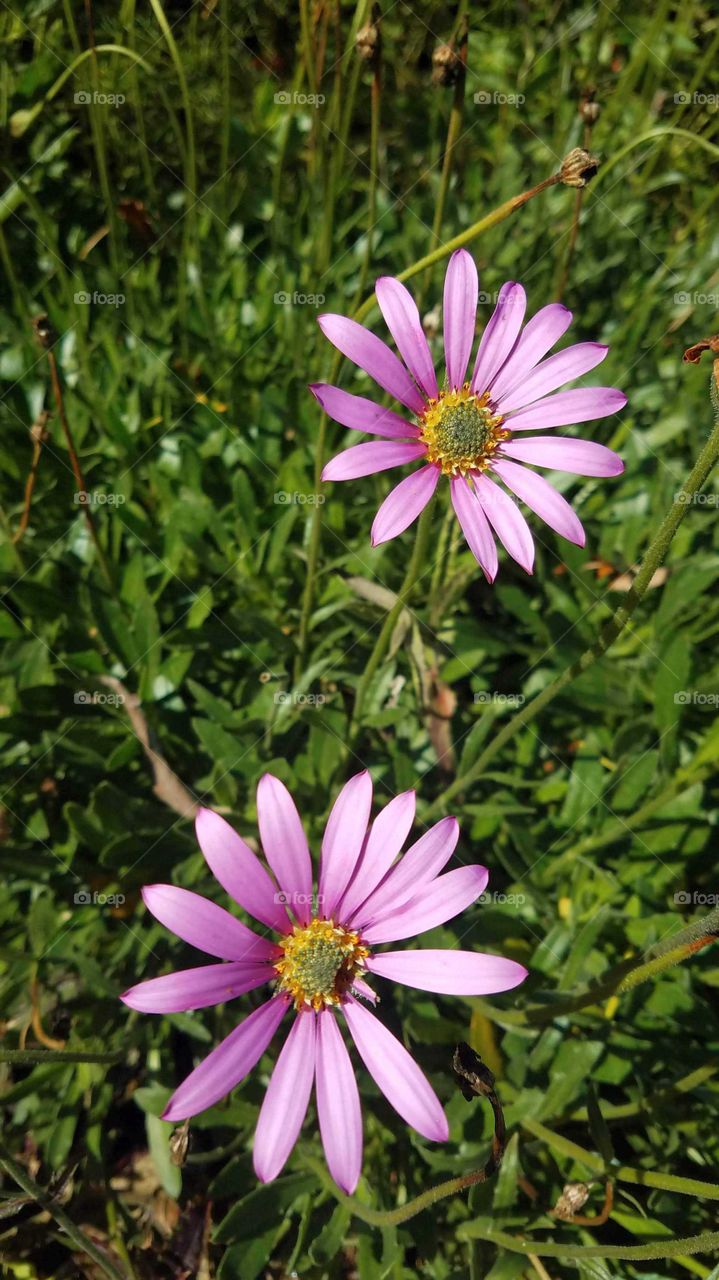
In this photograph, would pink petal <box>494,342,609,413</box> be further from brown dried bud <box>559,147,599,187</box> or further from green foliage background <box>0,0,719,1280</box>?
green foliage background <box>0,0,719,1280</box>

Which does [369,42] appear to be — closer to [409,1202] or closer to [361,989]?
[361,989]

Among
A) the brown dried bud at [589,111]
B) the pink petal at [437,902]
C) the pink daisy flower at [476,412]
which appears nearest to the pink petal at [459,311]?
the pink daisy flower at [476,412]

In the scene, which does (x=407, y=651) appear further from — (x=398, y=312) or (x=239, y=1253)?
(x=239, y=1253)

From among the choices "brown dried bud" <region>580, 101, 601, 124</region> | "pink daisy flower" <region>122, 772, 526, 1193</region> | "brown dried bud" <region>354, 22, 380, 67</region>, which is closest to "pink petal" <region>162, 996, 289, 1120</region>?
"pink daisy flower" <region>122, 772, 526, 1193</region>

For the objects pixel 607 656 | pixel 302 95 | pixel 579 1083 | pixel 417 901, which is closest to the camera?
pixel 417 901

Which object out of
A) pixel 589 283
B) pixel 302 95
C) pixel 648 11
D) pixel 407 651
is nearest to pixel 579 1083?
pixel 407 651
